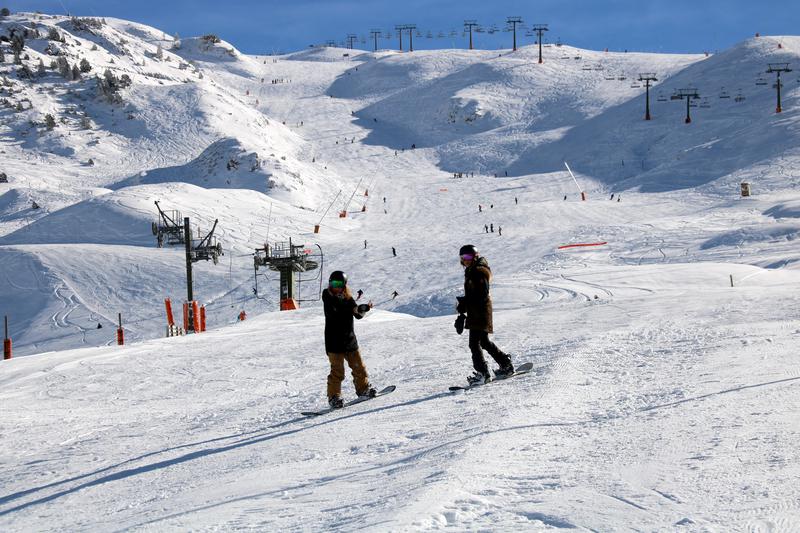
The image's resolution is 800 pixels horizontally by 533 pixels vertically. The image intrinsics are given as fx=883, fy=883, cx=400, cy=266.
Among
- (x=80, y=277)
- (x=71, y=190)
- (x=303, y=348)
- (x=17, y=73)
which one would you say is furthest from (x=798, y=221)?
(x=17, y=73)

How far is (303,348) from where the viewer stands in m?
17.3

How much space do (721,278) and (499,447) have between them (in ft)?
72.1

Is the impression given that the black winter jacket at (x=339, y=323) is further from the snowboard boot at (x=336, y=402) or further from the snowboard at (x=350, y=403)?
the snowboard at (x=350, y=403)

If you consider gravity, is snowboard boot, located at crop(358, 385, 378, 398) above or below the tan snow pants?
below

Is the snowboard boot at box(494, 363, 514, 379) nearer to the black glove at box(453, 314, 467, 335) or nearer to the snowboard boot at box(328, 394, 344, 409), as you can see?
the black glove at box(453, 314, 467, 335)

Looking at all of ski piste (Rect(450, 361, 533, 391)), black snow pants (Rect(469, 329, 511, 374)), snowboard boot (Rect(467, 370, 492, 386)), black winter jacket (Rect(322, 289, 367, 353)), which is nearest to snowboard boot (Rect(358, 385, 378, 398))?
black winter jacket (Rect(322, 289, 367, 353))

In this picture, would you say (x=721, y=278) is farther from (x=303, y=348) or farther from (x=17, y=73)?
(x=17, y=73)

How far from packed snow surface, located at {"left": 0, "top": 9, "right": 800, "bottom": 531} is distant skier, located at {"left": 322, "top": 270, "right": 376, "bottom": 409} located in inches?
20.1

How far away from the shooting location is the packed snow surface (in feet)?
21.0

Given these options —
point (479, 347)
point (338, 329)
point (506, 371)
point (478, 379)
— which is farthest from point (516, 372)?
point (338, 329)

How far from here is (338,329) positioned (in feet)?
34.4

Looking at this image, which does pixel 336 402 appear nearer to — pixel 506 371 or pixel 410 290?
pixel 506 371

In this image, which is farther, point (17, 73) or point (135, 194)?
point (17, 73)

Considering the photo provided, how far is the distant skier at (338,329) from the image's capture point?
33.9 ft
